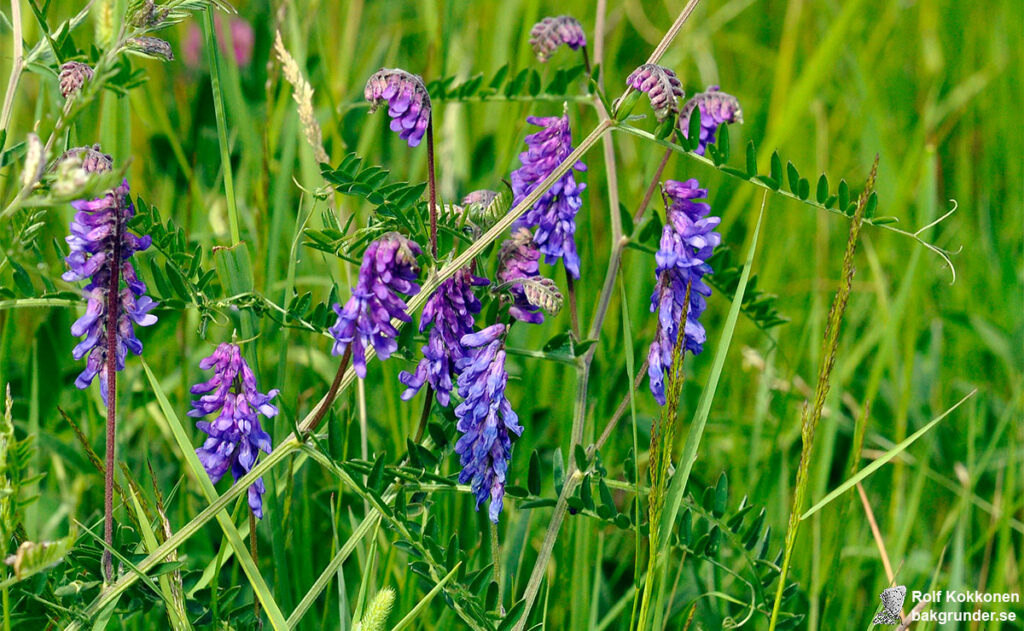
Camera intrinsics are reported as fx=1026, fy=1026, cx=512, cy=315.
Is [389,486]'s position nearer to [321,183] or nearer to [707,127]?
[707,127]

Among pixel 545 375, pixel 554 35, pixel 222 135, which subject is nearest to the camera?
pixel 222 135

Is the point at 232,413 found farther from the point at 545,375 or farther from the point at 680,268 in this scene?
the point at 545,375

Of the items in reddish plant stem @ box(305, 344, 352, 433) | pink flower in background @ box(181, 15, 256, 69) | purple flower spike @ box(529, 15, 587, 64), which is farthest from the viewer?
pink flower in background @ box(181, 15, 256, 69)

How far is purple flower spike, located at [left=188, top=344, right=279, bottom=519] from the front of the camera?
4.81 feet

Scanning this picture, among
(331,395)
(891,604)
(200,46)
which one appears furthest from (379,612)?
(200,46)

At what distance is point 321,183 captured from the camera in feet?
7.78

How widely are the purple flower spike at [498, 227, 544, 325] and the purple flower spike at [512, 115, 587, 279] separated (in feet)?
0.07

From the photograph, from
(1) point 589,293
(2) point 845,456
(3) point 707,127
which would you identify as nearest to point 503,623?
(3) point 707,127

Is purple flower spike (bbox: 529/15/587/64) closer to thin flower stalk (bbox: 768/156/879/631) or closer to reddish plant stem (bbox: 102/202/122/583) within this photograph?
thin flower stalk (bbox: 768/156/879/631)

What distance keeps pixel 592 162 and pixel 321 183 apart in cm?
135

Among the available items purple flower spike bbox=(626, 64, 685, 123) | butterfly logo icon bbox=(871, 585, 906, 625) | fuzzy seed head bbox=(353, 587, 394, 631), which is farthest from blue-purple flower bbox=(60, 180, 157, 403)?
butterfly logo icon bbox=(871, 585, 906, 625)

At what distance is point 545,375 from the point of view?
8.04 ft

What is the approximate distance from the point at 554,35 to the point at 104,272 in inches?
36.7

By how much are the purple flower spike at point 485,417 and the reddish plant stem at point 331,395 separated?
0.17 m
